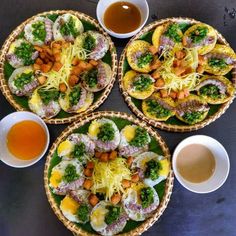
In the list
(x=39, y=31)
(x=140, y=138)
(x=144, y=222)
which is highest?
(x=39, y=31)

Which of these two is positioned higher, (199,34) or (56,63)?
(199,34)

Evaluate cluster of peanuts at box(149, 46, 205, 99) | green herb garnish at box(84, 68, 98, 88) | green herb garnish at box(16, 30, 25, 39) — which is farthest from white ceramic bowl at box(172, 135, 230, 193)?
green herb garnish at box(16, 30, 25, 39)

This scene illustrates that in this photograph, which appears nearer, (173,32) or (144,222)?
(144,222)

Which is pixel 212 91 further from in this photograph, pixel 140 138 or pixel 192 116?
pixel 140 138

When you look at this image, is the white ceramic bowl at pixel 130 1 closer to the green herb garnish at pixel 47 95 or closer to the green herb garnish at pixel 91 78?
the green herb garnish at pixel 91 78

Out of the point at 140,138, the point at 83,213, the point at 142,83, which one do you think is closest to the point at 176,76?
the point at 142,83

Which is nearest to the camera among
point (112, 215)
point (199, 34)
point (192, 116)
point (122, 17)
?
point (112, 215)

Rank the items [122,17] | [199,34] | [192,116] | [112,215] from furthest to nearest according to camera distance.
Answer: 1. [122,17]
2. [199,34]
3. [192,116]
4. [112,215]

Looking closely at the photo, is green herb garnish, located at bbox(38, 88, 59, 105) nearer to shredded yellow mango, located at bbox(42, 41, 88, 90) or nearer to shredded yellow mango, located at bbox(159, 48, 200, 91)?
shredded yellow mango, located at bbox(42, 41, 88, 90)
